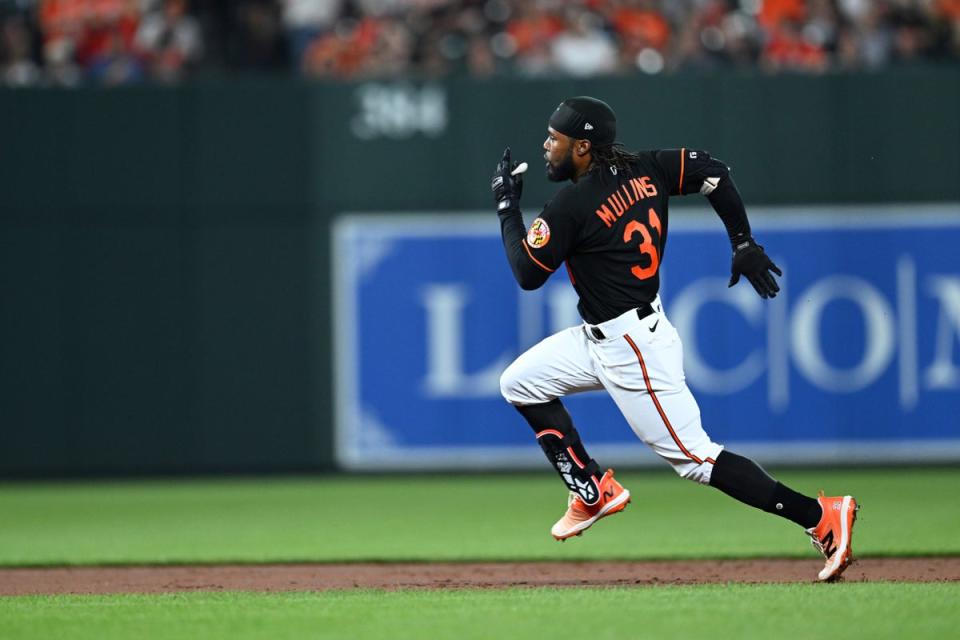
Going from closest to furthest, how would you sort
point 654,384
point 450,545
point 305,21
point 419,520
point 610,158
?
point 654,384, point 610,158, point 450,545, point 419,520, point 305,21

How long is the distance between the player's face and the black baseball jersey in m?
0.09

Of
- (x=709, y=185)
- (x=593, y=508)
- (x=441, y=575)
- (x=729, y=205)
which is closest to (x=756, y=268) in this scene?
(x=729, y=205)

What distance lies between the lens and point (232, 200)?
12430 millimetres

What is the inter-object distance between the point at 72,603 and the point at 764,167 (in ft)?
24.7

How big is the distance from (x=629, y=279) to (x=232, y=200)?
21.2 ft

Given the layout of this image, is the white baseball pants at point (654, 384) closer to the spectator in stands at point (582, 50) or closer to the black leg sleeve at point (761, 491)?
the black leg sleeve at point (761, 491)

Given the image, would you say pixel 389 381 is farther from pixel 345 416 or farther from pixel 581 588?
pixel 581 588

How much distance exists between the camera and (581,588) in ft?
21.7

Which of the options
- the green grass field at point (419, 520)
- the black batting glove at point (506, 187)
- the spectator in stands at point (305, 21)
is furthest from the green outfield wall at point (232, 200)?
the black batting glove at point (506, 187)

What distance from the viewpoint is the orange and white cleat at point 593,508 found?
682cm


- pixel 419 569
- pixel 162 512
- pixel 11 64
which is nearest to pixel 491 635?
pixel 419 569

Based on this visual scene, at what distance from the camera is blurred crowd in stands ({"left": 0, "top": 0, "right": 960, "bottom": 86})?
41.8 feet

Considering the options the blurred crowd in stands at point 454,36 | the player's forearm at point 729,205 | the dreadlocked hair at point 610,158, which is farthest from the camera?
the blurred crowd in stands at point 454,36

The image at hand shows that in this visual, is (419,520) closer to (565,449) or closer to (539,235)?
(565,449)
